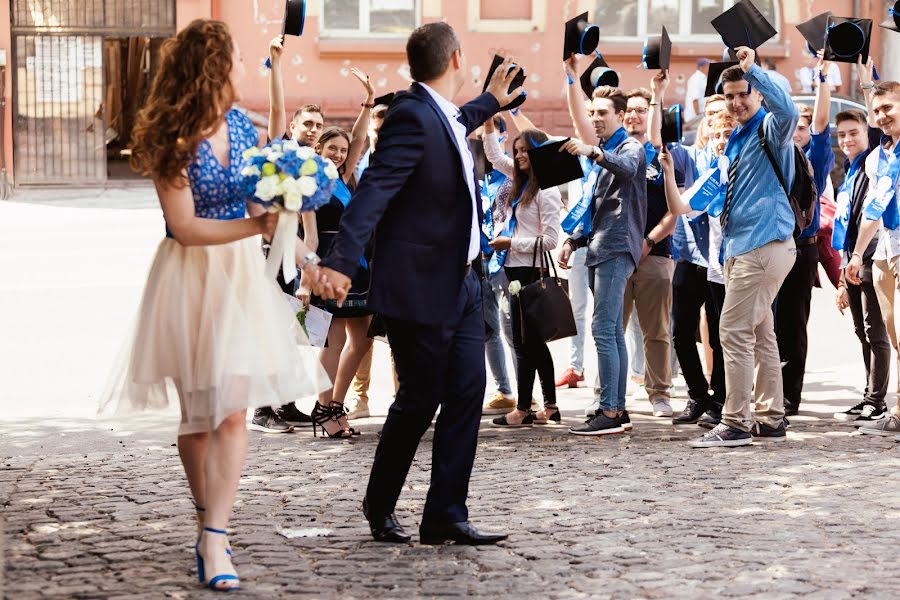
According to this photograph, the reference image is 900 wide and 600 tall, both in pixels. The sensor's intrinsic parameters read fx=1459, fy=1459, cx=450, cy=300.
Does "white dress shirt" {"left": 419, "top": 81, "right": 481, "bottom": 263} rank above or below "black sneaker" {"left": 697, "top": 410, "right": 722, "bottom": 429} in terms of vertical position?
above

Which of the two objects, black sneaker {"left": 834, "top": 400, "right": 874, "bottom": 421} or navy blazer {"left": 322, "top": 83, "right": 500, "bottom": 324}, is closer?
navy blazer {"left": 322, "top": 83, "right": 500, "bottom": 324}

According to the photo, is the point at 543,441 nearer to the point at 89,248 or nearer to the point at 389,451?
the point at 389,451

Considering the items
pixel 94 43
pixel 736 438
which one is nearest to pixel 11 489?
pixel 736 438

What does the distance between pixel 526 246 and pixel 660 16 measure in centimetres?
1994

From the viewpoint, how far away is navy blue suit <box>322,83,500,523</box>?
5.64 m

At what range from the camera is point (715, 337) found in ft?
30.7

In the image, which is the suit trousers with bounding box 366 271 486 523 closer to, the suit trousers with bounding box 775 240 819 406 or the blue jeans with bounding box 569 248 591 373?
the suit trousers with bounding box 775 240 819 406

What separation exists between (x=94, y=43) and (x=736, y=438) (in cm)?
2121

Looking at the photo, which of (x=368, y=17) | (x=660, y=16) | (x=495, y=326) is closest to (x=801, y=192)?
(x=495, y=326)

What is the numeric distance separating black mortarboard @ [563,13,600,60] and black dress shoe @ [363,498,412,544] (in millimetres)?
3219

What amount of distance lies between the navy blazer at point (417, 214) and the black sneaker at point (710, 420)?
143 inches

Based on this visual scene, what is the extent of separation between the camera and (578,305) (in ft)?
35.7

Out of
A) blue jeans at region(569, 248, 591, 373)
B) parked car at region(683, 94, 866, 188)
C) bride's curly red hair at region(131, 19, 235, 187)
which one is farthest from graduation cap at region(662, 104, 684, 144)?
parked car at region(683, 94, 866, 188)

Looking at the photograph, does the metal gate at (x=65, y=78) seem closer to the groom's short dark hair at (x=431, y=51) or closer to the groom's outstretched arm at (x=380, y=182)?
the groom's short dark hair at (x=431, y=51)
